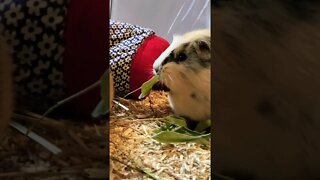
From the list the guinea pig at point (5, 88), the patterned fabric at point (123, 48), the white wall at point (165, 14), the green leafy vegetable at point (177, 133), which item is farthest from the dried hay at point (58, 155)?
the patterned fabric at point (123, 48)

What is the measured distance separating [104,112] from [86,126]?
1.7 inches

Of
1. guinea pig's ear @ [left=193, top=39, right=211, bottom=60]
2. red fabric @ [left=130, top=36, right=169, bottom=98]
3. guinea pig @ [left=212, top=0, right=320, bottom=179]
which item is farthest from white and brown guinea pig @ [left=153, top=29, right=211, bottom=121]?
guinea pig @ [left=212, top=0, right=320, bottom=179]

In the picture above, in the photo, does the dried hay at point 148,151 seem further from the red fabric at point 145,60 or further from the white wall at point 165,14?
the white wall at point 165,14

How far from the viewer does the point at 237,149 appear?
3.50 feet

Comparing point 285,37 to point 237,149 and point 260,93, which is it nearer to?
point 260,93

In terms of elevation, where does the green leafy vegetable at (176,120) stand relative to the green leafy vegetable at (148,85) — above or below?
below

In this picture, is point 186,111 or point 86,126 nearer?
point 86,126

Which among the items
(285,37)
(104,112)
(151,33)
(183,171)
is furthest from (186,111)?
(104,112)

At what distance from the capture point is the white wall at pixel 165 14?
1568mm

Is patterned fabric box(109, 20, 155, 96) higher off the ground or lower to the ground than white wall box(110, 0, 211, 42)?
lower

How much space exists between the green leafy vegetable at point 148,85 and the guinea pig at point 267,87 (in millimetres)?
642

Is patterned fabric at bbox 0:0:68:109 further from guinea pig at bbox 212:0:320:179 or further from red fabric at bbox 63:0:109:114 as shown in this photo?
guinea pig at bbox 212:0:320:179

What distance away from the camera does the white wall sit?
61.7 inches

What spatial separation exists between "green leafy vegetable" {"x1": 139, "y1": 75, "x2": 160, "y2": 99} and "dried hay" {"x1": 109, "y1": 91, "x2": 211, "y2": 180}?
49mm
